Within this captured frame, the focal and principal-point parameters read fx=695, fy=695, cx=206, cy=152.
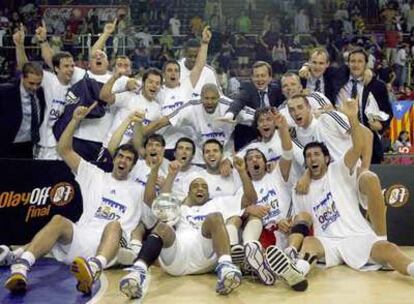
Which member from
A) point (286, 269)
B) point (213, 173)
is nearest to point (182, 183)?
point (213, 173)

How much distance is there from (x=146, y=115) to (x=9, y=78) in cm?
765

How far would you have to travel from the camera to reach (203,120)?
299 inches

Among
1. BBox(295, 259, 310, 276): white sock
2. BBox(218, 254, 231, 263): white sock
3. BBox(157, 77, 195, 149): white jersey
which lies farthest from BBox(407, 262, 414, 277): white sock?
BBox(157, 77, 195, 149): white jersey

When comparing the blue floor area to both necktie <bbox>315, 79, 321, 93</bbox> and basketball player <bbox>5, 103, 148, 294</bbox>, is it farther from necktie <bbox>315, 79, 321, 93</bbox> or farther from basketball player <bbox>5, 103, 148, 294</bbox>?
necktie <bbox>315, 79, 321, 93</bbox>

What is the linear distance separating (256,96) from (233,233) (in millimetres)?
1927

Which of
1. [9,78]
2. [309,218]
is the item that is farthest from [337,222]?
[9,78]

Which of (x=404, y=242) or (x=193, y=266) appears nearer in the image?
(x=193, y=266)

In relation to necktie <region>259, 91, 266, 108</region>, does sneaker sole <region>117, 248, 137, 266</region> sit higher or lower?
lower

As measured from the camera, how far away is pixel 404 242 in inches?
295

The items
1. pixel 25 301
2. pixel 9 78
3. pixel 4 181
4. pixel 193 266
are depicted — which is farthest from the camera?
pixel 9 78

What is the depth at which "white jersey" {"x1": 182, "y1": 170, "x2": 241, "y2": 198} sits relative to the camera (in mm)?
7016

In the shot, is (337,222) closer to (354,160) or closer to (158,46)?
(354,160)

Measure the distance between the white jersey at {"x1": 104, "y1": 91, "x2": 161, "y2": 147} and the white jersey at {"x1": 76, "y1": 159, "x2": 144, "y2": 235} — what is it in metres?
0.97

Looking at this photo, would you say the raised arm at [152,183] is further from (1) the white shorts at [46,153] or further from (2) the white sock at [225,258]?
(1) the white shorts at [46,153]
